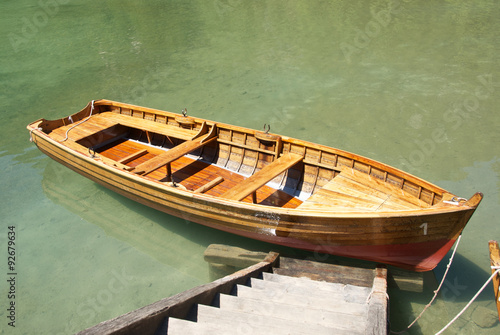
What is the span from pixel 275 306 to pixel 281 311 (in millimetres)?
119

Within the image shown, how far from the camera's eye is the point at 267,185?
9.52 meters

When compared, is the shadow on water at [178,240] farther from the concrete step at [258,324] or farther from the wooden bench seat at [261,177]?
the concrete step at [258,324]

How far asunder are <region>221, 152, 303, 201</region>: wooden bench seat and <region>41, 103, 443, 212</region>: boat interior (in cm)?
2

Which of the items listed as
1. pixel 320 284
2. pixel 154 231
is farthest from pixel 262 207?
pixel 154 231

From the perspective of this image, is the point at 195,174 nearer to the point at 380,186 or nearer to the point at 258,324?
the point at 380,186

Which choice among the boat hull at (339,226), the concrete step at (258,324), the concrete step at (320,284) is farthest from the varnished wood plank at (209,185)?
the concrete step at (258,324)

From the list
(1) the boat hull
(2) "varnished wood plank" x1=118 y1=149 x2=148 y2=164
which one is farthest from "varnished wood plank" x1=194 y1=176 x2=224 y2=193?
(2) "varnished wood plank" x1=118 y1=149 x2=148 y2=164

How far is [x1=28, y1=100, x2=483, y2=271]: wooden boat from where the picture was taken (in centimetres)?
682

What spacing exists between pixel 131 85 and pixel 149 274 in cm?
1047

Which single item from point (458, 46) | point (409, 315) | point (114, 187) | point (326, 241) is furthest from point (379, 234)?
point (458, 46)

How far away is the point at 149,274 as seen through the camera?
849cm

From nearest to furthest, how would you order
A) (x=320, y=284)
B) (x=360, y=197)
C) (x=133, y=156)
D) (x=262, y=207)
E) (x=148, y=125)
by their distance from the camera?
(x=320, y=284)
(x=262, y=207)
(x=360, y=197)
(x=133, y=156)
(x=148, y=125)

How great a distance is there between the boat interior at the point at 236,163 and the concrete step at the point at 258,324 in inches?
113

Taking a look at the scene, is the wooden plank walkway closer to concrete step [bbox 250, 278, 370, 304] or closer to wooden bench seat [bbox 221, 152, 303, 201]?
concrete step [bbox 250, 278, 370, 304]
